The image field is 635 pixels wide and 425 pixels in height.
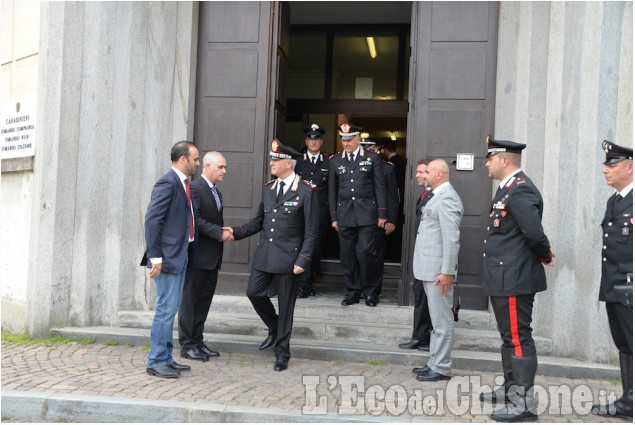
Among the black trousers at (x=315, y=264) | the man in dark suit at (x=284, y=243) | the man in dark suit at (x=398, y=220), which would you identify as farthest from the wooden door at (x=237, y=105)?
the man in dark suit at (x=398, y=220)

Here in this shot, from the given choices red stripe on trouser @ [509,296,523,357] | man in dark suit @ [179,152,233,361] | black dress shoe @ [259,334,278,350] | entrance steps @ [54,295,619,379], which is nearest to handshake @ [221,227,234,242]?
man in dark suit @ [179,152,233,361]

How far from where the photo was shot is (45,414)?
4.79m

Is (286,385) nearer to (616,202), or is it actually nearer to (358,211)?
(358,211)

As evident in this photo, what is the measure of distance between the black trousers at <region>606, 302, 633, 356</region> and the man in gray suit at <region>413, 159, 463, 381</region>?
1358 millimetres

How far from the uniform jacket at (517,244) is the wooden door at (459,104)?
2645mm

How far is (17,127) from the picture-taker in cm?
759

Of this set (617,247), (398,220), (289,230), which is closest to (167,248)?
(289,230)

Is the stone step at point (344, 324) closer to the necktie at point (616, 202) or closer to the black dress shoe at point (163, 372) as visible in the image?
the black dress shoe at point (163, 372)

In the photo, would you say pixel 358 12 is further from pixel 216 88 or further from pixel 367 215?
pixel 367 215

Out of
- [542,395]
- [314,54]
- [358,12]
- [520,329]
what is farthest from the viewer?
[314,54]

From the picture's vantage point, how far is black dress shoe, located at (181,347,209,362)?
6191mm

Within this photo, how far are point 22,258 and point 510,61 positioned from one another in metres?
6.58

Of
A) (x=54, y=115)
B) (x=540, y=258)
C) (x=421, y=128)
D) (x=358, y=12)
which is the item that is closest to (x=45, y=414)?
(x=54, y=115)

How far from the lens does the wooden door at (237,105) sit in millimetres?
8094
